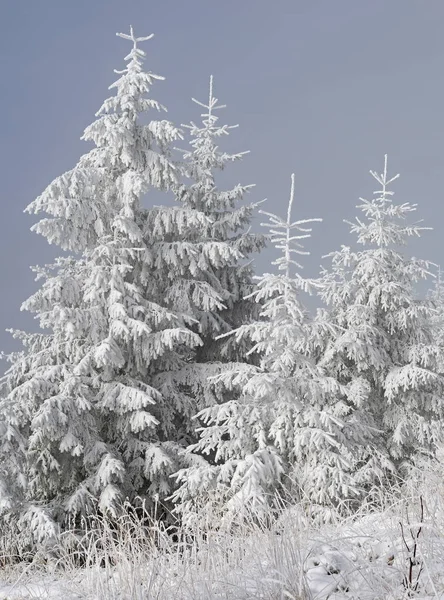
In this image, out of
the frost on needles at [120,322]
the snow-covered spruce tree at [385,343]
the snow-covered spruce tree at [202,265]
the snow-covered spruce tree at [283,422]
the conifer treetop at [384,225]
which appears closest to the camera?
the snow-covered spruce tree at [283,422]

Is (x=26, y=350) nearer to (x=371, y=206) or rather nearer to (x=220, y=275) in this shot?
(x=220, y=275)

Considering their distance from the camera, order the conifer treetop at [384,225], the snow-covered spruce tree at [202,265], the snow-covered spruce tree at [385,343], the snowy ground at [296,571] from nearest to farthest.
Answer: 1. the snowy ground at [296,571]
2. the snow-covered spruce tree at [202,265]
3. the snow-covered spruce tree at [385,343]
4. the conifer treetop at [384,225]

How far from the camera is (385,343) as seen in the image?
16.0m

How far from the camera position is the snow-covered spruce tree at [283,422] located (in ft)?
39.3

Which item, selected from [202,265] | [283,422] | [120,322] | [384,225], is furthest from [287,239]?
[384,225]

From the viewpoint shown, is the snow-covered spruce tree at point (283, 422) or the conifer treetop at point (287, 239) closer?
the snow-covered spruce tree at point (283, 422)

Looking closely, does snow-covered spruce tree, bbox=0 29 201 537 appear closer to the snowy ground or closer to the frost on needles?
the frost on needles

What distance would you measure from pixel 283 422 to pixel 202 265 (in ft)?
13.9

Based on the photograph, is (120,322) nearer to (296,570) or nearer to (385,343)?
(385,343)

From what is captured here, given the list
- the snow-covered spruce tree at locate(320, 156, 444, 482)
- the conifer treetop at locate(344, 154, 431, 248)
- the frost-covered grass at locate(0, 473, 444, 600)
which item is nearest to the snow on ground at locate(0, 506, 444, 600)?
the frost-covered grass at locate(0, 473, 444, 600)

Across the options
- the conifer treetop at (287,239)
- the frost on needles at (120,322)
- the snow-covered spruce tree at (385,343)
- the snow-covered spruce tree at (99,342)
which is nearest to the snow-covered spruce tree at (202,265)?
the frost on needles at (120,322)

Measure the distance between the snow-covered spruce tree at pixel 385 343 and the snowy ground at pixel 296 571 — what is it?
10.2 metres

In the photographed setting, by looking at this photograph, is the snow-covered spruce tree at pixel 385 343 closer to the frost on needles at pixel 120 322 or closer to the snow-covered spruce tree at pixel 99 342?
the frost on needles at pixel 120 322

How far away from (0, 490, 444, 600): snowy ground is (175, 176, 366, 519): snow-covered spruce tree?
708 cm
